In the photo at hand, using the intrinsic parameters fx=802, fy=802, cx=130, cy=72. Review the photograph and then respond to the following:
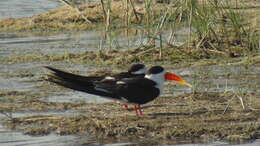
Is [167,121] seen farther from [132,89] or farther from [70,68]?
[70,68]

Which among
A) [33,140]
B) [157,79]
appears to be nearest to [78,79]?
[157,79]

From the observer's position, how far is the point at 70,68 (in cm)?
1013

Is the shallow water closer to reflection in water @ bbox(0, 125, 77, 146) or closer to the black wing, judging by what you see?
reflection in water @ bbox(0, 125, 77, 146)

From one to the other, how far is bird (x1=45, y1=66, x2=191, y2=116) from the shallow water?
0.29 metres

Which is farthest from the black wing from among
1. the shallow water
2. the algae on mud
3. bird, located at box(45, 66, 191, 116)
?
the shallow water

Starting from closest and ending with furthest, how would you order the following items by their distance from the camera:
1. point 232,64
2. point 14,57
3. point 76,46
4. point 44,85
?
point 44,85
point 232,64
point 14,57
point 76,46

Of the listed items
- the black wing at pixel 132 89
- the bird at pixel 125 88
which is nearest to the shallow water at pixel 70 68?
the bird at pixel 125 88

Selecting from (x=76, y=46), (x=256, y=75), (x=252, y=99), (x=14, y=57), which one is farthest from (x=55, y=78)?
(x=76, y=46)

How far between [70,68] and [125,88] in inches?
102

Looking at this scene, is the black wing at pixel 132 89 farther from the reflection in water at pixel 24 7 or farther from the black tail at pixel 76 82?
the reflection in water at pixel 24 7

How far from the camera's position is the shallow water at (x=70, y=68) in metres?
6.76

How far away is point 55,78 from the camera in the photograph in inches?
304

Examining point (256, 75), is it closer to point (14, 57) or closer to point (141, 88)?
point (141, 88)

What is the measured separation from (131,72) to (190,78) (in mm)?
1416
